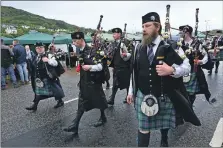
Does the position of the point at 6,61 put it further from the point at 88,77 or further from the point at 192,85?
the point at 192,85

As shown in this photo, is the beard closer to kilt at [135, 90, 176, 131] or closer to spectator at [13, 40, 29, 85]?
kilt at [135, 90, 176, 131]

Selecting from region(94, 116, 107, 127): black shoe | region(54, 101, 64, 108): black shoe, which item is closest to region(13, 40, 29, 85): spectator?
region(54, 101, 64, 108): black shoe

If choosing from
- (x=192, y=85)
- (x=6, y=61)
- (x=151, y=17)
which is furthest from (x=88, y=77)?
(x=6, y=61)

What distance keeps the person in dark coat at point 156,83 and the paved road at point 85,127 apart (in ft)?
2.77

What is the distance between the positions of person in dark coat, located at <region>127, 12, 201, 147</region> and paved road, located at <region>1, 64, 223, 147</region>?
0.84 meters

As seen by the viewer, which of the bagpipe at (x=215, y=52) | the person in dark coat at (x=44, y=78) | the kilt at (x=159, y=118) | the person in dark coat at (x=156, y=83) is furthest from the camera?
the bagpipe at (x=215, y=52)

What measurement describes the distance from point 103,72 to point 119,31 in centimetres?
225

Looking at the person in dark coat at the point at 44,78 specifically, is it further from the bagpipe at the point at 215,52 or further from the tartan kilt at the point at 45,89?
the bagpipe at the point at 215,52

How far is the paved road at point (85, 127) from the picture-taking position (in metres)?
4.36

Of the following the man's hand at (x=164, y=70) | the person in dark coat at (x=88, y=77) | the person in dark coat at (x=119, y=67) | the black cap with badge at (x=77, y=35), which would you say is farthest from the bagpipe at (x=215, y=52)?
the man's hand at (x=164, y=70)

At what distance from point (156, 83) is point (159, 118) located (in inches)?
17.8

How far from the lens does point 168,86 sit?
3367 mm

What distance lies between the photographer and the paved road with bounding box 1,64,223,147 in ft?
14.3

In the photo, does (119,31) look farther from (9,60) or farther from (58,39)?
(58,39)
